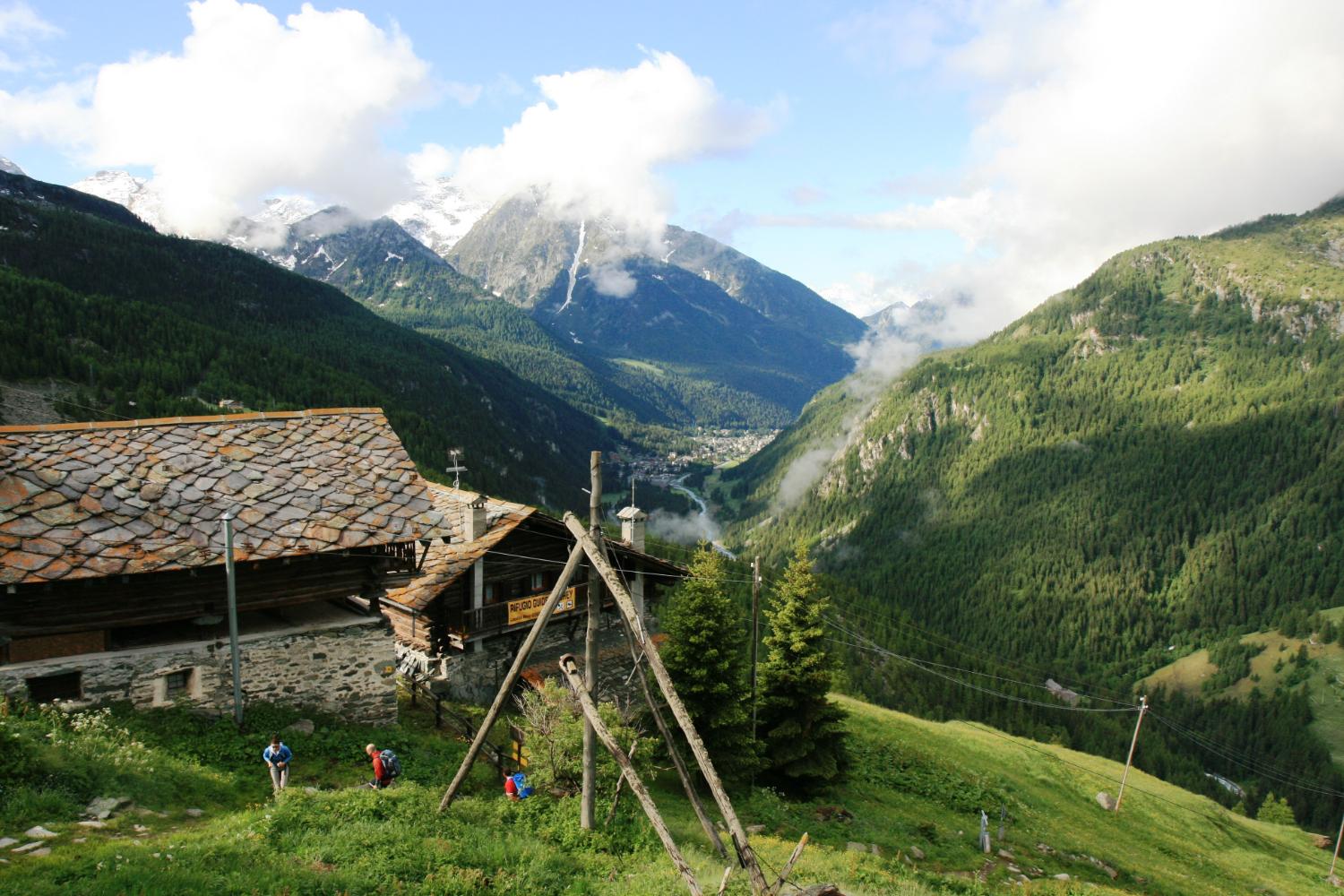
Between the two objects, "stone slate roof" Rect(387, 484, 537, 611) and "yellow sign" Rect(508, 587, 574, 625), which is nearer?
"stone slate roof" Rect(387, 484, 537, 611)

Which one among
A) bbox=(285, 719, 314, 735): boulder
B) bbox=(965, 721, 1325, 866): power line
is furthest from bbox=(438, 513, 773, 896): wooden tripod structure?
bbox=(965, 721, 1325, 866): power line

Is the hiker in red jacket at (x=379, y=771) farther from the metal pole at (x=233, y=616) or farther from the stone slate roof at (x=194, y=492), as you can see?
the stone slate roof at (x=194, y=492)

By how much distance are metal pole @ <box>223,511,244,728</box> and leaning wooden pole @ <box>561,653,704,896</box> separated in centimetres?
890

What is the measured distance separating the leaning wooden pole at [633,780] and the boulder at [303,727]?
8.71m

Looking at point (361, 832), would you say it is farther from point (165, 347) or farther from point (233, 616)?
point (165, 347)

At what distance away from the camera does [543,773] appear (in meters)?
18.5

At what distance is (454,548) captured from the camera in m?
28.0

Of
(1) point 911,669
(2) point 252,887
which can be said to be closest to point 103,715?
(2) point 252,887

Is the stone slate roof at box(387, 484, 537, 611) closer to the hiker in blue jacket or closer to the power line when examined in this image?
the hiker in blue jacket

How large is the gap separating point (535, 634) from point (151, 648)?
10.6m

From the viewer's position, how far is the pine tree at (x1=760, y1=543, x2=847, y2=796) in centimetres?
2939

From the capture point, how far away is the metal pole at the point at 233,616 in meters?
18.0

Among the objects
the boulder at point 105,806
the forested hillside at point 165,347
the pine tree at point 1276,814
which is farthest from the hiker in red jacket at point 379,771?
the pine tree at point 1276,814

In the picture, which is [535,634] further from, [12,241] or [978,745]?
[12,241]
